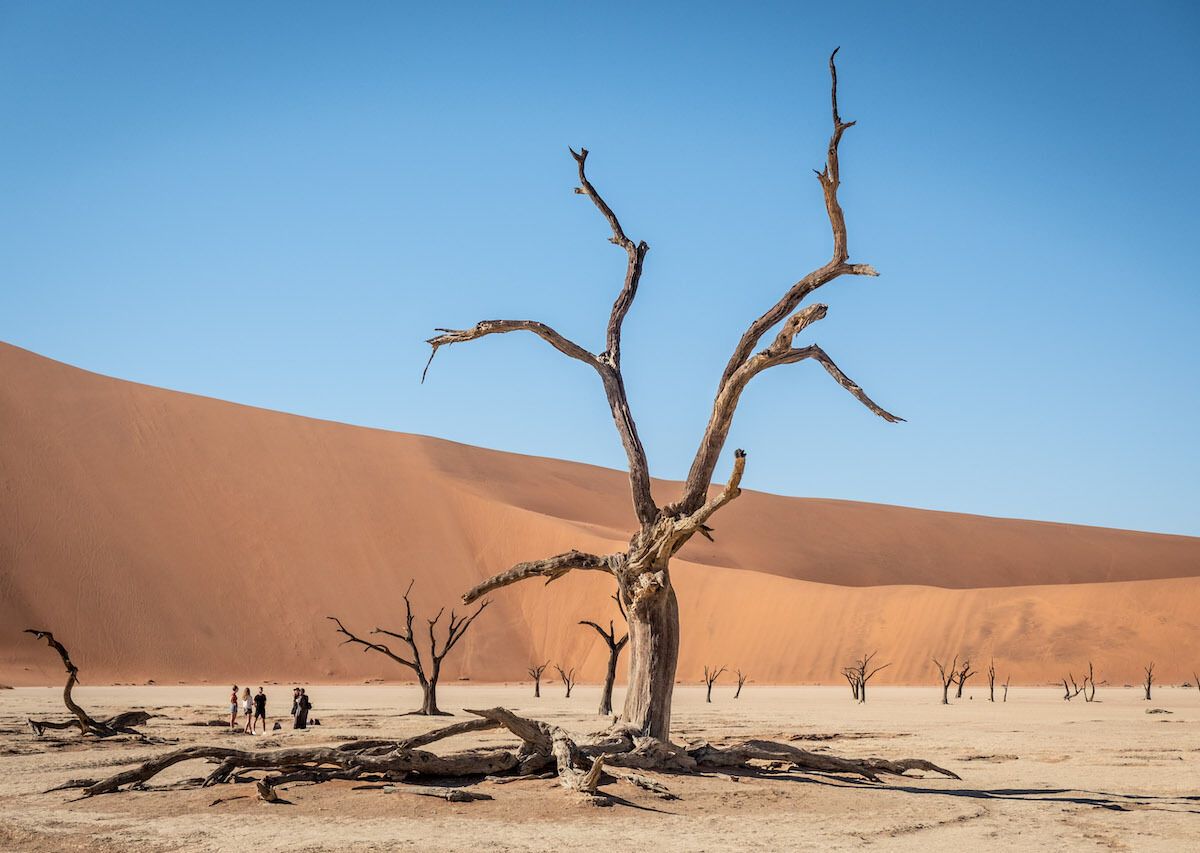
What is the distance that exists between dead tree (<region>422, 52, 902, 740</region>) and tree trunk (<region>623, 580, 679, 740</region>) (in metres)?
0.01

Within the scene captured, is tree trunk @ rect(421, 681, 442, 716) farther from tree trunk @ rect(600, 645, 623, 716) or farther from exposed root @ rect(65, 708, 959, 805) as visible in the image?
exposed root @ rect(65, 708, 959, 805)

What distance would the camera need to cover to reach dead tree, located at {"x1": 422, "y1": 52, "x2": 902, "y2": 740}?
11156 millimetres

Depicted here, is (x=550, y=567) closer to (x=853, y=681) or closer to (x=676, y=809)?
(x=676, y=809)

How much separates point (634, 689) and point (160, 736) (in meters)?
10.9

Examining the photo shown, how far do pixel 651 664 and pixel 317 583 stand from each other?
44.6 metres

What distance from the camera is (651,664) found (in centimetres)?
1158

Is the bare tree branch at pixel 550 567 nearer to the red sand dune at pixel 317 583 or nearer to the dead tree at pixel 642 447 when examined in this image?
the dead tree at pixel 642 447

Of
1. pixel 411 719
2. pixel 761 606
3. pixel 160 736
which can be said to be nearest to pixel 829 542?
pixel 761 606

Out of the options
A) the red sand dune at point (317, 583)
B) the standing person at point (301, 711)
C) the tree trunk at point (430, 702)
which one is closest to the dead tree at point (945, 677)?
the red sand dune at point (317, 583)

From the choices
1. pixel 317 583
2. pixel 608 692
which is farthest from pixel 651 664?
pixel 317 583

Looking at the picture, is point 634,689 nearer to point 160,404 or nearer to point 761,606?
point 761,606

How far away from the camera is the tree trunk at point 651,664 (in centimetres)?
1149

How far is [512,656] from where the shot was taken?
55312 millimetres

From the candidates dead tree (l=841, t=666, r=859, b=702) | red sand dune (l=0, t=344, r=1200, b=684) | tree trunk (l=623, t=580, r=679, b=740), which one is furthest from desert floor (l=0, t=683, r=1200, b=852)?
red sand dune (l=0, t=344, r=1200, b=684)
